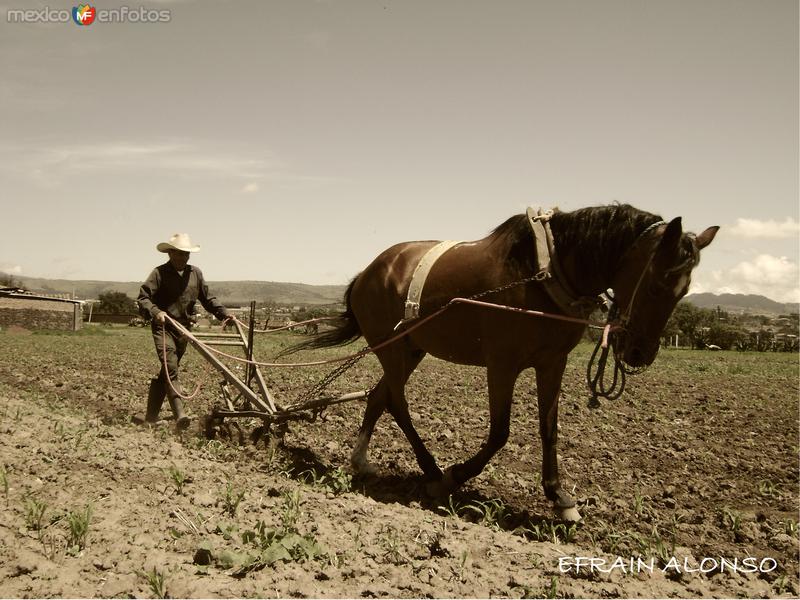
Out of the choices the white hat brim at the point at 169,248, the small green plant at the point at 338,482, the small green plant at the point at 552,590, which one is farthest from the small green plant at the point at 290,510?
the white hat brim at the point at 169,248

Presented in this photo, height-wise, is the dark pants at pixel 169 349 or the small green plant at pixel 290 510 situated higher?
the dark pants at pixel 169 349

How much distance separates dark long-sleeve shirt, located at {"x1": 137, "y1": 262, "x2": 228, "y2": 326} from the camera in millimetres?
6852

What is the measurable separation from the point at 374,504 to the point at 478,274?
183cm

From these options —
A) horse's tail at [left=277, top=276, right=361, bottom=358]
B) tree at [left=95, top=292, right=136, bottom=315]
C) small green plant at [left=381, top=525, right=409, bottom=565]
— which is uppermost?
horse's tail at [left=277, top=276, right=361, bottom=358]

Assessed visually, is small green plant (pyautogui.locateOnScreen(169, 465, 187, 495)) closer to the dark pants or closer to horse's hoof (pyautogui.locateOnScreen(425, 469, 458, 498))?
horse's hoof (pyautogui.locateOnScreen(425, 469, 458, 498))

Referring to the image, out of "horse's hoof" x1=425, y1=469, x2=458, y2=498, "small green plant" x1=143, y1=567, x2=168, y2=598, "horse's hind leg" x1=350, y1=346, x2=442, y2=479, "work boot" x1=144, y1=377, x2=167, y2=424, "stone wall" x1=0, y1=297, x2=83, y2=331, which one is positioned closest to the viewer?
"small green plant" x1=143, y1=567, x2=168, y2=598

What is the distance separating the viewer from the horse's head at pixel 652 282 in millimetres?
4066

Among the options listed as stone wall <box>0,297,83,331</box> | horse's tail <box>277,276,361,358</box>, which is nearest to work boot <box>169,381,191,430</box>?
horse's tail <box>277,276,361,358</box>

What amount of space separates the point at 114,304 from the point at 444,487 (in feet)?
224

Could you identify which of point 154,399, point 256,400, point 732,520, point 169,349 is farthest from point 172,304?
point 732,520

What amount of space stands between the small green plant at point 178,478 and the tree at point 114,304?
63.8m

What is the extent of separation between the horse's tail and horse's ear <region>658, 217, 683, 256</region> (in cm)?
345

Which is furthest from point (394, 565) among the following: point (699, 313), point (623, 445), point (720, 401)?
point (699, 313)

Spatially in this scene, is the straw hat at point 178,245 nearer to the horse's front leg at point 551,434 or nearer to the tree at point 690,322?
the horse's front leg at point 551,434
